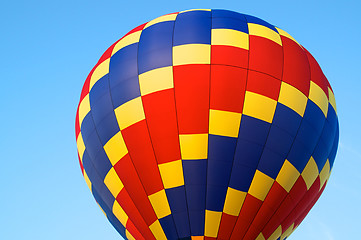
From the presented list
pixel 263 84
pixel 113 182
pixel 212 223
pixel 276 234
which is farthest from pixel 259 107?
pixel 113 182

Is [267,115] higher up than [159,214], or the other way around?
[267,115]

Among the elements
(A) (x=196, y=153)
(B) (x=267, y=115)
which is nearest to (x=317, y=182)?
(B) (x=267, y=115)

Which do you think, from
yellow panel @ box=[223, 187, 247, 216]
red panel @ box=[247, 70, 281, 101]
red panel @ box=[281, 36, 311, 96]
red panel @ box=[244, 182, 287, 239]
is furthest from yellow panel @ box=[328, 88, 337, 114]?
yellow panel @ box=[223, 187, 247, 216]

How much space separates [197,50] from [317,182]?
2997 millimetres

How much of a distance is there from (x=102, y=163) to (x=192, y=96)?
6.23 ft

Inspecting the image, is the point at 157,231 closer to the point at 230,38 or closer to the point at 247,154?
the point at 247,154

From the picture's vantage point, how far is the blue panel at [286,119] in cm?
859

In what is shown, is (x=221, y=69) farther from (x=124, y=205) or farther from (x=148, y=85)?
(x=124, y=205)

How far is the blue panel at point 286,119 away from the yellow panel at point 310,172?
2.14ft

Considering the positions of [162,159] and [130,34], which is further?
[130,34]

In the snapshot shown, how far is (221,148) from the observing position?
27.2 ft

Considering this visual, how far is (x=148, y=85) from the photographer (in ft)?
28.6

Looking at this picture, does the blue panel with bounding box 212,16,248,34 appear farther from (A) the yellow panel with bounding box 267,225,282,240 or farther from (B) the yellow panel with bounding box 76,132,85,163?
(A) the yellow panel with bounding box 267,225,282,240

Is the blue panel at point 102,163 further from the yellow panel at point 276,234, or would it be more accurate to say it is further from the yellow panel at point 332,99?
the yellow panel at point 332,99
